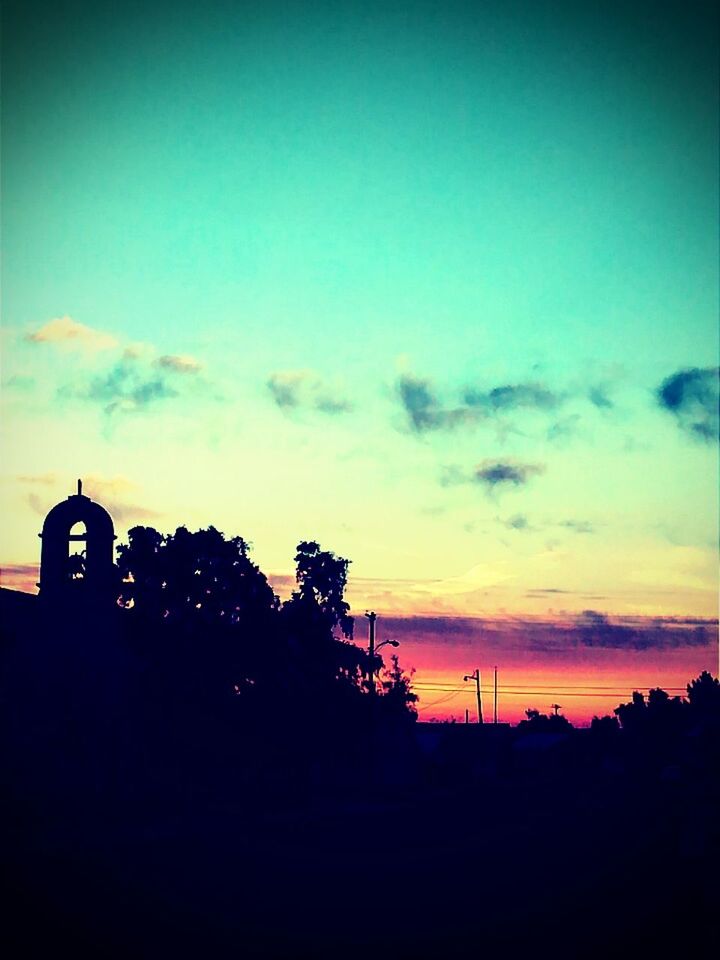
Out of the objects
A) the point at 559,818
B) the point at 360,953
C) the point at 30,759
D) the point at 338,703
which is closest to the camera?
the point at 360,953

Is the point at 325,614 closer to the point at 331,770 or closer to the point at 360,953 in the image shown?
the point at 331,770

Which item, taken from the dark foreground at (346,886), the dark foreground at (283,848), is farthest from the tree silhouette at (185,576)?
the dark foreground at (346,886)

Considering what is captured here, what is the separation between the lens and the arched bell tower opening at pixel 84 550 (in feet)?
135

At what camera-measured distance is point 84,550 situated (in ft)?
137

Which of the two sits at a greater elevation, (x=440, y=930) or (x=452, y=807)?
(x=440, y=930)

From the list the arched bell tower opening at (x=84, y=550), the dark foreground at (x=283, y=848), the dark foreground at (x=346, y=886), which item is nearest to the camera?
the dark foreground at (x=346, y=886)

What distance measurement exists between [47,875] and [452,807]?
2942 cm

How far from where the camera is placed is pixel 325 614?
54.4 metres

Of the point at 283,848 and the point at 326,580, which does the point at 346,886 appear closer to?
the point at 283,848

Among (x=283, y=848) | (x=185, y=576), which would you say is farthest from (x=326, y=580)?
(x=283, y=848)

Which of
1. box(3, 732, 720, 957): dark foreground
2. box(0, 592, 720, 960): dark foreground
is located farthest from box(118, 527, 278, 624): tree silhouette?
box(3, 732, 720, 957): dark foreground

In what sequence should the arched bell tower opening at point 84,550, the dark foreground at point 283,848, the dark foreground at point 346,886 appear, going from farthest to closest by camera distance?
1. the arched bell tower opening at point 84,550
2. the dark foreground at point 283,848
3. the dark foreground at point 346,886

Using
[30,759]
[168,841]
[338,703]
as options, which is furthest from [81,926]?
[338,703]

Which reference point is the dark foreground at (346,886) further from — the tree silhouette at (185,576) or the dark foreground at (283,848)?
the tree silhouette at (185,576)
